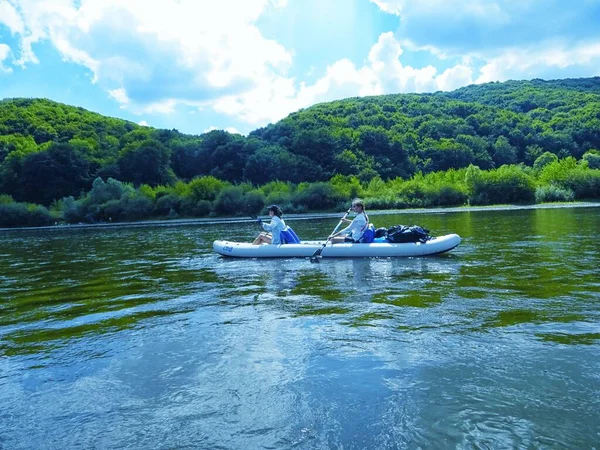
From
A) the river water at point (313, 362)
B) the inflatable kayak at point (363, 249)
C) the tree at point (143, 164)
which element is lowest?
the river water at point (313, 362)

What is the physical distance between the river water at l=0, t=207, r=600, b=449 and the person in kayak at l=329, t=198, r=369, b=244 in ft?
8.91

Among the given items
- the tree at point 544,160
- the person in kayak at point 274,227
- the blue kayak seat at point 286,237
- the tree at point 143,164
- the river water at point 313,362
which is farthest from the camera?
the tree at point 544,160

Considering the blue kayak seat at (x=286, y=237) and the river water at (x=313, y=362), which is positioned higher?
the blue kayak seat at (x=286, y=237)

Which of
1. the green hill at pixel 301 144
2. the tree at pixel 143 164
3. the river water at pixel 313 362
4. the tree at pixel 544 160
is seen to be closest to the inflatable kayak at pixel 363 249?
the river water at pixel 313 362

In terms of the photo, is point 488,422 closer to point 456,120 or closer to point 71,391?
point 71,391

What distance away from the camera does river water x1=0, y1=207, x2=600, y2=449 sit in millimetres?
4766

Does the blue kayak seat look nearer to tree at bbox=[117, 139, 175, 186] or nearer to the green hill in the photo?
the green hill

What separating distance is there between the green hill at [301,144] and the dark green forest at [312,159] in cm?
20

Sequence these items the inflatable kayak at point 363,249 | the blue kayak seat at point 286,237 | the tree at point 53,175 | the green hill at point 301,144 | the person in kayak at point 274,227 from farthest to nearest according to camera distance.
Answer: the green hill at point 301,144 → the tree at point 53,175 → the blue kayak seat at point 286,237 → the person in kayak at point 274,227 → the inflatable kayak at point 363,249

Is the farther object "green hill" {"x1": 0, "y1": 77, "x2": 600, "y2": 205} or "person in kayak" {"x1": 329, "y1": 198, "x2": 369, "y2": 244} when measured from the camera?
"green hill" {"x1": 0, "y1": 77, "x2": 600, "y2": 205}

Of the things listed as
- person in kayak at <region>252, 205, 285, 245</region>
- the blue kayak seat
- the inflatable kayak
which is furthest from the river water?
the blue kayak seat

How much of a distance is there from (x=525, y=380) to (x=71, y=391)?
209 inches

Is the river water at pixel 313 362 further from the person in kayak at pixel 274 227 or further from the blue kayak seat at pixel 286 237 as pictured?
the blue kayak seat at pixel 286 237

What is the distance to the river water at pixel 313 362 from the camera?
477 cm
